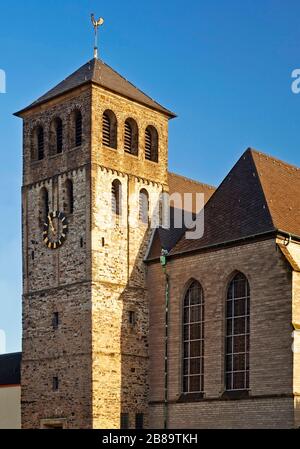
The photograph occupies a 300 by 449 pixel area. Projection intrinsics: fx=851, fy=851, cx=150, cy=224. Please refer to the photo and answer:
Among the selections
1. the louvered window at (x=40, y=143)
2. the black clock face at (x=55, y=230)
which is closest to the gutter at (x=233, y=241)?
the black clock face at (x=55, y=230)

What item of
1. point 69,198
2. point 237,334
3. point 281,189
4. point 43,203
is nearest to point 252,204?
point 281,189

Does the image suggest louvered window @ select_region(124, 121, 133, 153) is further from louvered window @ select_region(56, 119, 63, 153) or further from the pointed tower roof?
A: louvered window @ select_region(56, 119, 63, 153)

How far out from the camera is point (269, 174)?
3688cm

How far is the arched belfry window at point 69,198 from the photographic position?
3738 centimetres

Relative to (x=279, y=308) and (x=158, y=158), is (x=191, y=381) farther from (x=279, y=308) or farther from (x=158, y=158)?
(x=158, y=158)

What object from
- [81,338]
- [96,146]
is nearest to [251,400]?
[81,338]

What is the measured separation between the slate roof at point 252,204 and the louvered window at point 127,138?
4.58m

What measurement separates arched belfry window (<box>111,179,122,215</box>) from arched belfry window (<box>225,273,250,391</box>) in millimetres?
6483

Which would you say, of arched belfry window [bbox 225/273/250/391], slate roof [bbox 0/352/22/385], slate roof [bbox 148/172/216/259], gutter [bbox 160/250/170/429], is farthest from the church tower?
slate roof [bbox 0/352/22/385]

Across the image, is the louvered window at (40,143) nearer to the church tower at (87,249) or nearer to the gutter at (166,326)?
the church tower at (87,249)

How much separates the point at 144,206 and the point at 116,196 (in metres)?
1.76

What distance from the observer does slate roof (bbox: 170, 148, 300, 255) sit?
34031mm

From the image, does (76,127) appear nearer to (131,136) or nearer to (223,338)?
(131,136)
